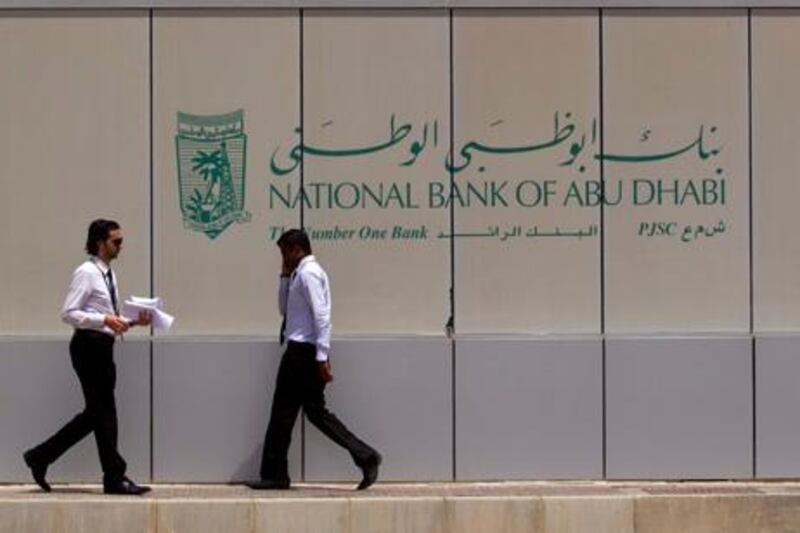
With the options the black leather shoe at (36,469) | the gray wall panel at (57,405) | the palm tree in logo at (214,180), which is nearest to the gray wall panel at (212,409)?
the gray wall panel at (57,405)

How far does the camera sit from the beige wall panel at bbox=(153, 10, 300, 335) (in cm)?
1245

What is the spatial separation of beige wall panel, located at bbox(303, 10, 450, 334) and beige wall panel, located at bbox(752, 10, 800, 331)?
2312 millimetres

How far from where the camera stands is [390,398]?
12344mm

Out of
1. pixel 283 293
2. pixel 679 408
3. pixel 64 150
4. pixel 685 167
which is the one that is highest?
pixel 64 150

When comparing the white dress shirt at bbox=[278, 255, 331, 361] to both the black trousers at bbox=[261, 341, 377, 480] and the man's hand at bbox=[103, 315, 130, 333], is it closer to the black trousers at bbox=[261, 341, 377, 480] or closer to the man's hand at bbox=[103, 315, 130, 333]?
the black trousers at bbox=[261, 341, 377, 480]

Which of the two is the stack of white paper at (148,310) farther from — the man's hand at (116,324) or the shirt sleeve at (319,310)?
the shirt sleeve at (319,310)

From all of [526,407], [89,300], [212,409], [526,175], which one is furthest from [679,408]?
[89,300]

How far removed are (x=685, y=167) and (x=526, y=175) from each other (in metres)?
1.18

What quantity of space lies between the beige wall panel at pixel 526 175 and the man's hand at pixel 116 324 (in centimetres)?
251

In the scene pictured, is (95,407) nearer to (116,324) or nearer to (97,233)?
(116,324)

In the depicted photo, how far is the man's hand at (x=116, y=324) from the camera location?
450 inches

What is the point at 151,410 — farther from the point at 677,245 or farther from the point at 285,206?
the point at 677,245

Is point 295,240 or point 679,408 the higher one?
point 295,240

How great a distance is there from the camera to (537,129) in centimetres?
1258
